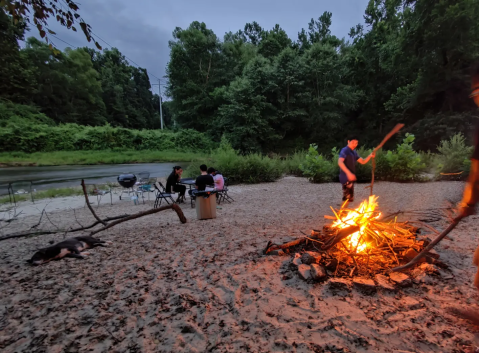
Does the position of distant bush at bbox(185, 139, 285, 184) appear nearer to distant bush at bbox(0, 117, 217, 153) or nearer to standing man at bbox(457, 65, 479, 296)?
standing man at bbox(457, 65, 479, 296)

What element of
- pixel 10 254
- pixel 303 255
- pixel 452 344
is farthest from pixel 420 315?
pixel 10 254

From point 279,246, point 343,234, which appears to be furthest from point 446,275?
point 279,246

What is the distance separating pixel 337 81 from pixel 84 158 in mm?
25524

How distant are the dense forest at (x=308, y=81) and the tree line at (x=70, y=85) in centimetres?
16

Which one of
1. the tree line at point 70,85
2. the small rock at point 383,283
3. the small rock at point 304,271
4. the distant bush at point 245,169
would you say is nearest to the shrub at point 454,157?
the distant bush at point 245,169

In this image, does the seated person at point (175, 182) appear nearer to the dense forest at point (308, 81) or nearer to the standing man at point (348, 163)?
the standing man at point (348, 163)

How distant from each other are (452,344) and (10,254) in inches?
188

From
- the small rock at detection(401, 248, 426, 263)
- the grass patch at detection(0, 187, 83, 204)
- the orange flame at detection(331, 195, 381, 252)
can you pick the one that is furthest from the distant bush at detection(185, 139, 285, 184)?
the small rock at detection(401, 248, 426, 263)

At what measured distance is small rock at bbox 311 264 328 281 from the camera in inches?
90.4

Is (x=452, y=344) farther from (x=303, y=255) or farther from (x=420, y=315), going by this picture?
(x=303, y=255)

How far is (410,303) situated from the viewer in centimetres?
197

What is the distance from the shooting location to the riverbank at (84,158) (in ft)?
66.2

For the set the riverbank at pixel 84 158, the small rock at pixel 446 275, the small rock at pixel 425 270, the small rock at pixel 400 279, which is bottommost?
the small rock at pixel 446 275

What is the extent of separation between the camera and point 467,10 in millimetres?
16188
